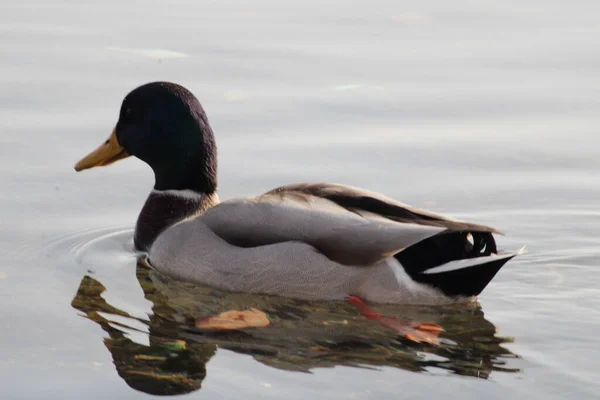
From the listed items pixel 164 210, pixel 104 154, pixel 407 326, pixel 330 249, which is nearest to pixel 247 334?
pixel 330 249

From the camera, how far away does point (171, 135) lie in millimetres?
7473

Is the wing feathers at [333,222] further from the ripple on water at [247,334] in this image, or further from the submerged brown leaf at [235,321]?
the submerged brown leaf at [235,321]

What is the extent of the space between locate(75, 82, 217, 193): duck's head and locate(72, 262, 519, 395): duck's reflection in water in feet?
2.75

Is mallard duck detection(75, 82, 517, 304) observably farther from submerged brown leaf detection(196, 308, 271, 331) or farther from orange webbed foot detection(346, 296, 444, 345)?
submerged brown leaf detection(196, 308, 271, 331)

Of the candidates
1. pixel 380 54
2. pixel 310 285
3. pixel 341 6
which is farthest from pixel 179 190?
pixel 341 6

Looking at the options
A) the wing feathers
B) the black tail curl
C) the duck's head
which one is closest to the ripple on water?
the black tail curl

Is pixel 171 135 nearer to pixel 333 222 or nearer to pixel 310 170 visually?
pixel 310 170

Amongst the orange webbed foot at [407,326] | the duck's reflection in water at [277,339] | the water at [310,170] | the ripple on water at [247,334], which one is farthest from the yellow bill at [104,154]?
the orange webbed foot at [407,326]

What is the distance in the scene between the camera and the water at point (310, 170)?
18.3 ft

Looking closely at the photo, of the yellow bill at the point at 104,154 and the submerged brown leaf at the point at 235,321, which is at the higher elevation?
the yellow bill at the point at 104,154

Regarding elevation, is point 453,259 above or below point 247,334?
above

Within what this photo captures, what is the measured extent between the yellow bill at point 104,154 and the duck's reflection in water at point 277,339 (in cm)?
104

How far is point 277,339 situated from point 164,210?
1.68 m

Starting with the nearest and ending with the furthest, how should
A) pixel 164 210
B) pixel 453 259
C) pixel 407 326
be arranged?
pixel 407 326
pixel 453 259
pixel 164 210
